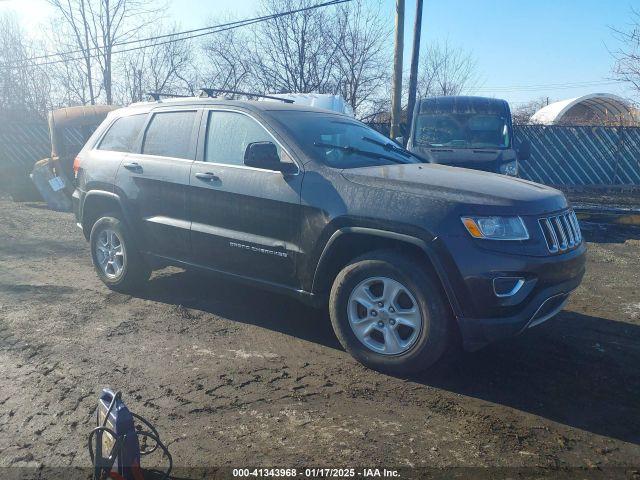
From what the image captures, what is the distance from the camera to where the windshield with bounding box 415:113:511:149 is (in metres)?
9.60

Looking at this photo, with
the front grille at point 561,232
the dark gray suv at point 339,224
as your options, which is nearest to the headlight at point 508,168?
the dark gray suv at point 339,224

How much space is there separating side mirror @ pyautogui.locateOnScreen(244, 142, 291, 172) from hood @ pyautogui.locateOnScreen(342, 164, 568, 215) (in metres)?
0.51

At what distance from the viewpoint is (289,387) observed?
144 inches

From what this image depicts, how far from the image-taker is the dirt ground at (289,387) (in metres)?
2.92

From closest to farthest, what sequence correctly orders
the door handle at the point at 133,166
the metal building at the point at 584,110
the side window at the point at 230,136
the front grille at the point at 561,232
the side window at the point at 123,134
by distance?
the front grille at the point at 561,232
the side window at the point at 230,136
the door handle at the point at 133,166
the side window at the point at 123,134
the metal building at the point at 584,110

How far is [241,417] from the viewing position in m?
3.24

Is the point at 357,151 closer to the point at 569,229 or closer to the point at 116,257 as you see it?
the point at 569,229

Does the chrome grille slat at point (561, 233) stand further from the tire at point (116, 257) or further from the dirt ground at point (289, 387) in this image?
the tire at point (116, 257)

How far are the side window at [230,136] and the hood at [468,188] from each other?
0.97m

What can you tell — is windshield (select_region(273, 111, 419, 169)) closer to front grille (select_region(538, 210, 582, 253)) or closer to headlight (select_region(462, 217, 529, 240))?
headlight (select_region(462, 217, 529, 240))

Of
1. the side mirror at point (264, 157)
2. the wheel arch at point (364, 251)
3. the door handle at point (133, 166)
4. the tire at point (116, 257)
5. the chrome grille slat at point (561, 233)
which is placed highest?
the side mirror at point (264, 157)

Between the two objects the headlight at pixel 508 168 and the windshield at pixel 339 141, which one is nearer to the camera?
the windshield at pixel 339 141

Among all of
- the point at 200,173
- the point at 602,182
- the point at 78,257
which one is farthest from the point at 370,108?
the point at 200,173

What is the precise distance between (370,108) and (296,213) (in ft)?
86.8
